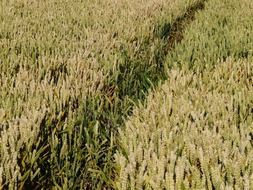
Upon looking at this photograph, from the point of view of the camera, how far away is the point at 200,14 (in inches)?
281

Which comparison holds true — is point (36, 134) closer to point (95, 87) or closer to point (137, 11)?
point (95, 87)

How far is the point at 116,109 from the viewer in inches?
125

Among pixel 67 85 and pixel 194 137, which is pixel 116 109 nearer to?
pixel 67 85

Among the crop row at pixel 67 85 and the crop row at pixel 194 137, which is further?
the crop row at pixel 67 85

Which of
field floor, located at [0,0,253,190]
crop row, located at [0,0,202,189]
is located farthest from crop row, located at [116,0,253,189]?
crop row, located at [0,0,202,189]

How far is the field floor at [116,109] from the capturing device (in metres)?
1.89

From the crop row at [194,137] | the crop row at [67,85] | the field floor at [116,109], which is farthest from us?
the crop row at [67,85]

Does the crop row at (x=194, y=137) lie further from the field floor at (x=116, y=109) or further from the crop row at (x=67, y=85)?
the crop row at (x=67, y=85)

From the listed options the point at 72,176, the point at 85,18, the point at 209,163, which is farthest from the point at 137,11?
the point at 209,163

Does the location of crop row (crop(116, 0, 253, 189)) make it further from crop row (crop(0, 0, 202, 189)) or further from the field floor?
crop row (crop(0, 0, 202, 189))

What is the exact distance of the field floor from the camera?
1895mm

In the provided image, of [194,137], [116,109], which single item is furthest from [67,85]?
[194,137]

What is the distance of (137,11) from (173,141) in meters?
4.33

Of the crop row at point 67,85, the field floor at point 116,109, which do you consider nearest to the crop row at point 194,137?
the field floor at point 116,109
